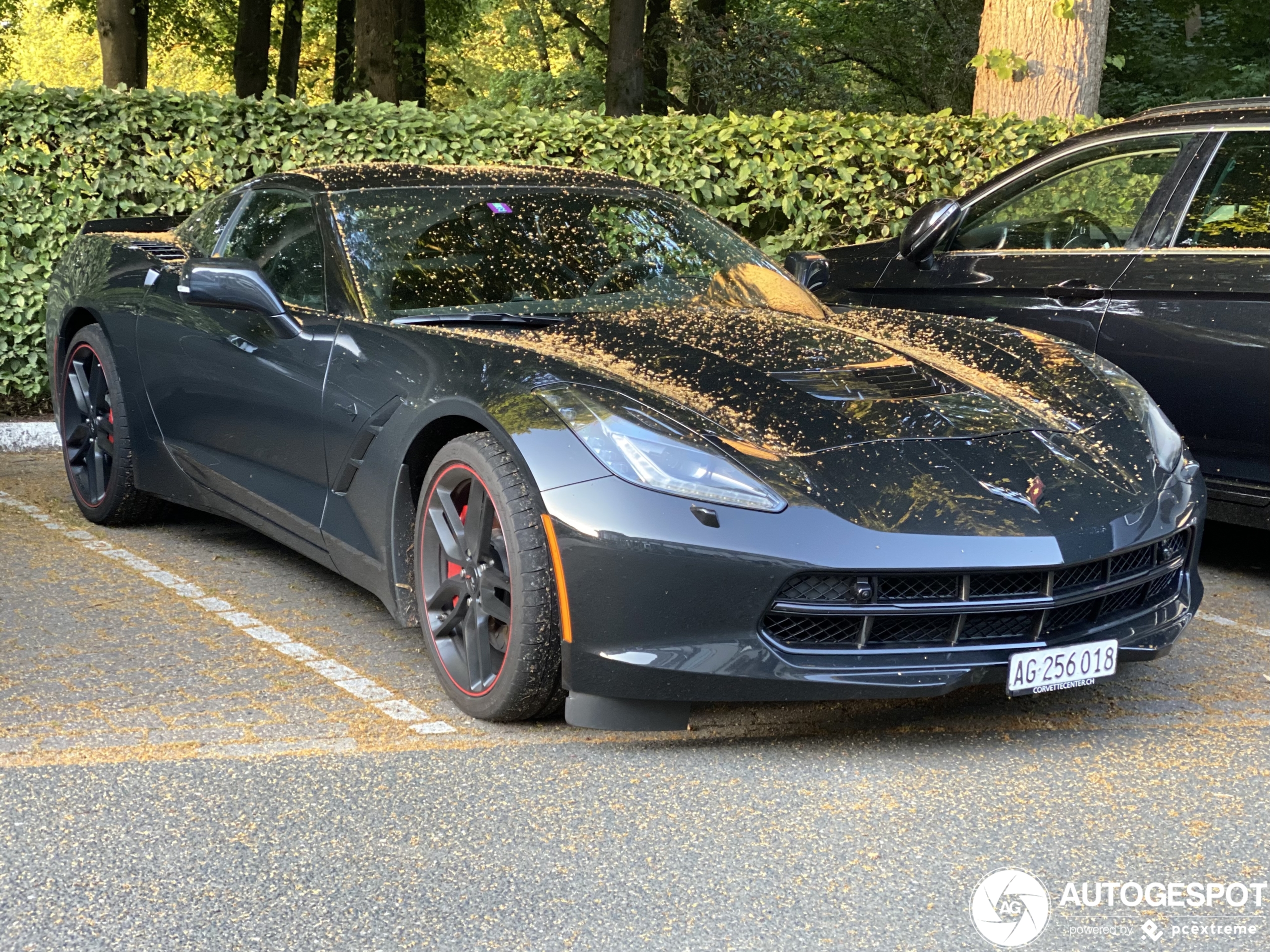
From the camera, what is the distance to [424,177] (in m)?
→ 4.99

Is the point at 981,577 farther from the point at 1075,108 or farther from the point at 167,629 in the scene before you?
the point at 1075,108

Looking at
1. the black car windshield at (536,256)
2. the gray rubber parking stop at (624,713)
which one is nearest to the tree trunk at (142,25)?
the black car windshield at (536,256)

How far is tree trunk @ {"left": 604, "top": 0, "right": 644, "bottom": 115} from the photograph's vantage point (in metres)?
16.9

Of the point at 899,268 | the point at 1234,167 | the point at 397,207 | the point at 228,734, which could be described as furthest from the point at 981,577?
the point at 899,268

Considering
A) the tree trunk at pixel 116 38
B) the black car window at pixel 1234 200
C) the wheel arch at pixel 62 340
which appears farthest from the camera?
the tree trunk at pixel 116 38

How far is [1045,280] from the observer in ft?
19.4

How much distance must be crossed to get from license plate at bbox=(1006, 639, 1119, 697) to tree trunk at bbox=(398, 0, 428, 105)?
1490cm

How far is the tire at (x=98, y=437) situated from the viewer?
5.75 meters

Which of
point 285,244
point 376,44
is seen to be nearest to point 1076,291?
point 285,244

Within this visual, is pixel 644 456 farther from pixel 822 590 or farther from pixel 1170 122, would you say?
pixel 1170 122

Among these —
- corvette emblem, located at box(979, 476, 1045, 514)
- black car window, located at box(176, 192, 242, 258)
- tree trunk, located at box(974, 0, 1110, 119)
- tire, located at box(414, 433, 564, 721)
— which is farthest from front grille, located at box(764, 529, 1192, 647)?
tree trunk, located at box(974, 0, 1110, 119)

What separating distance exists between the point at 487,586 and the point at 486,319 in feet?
3.00

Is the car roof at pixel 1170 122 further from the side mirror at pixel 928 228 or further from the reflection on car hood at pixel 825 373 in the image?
→ the reflection on car hood at pixel 825 373

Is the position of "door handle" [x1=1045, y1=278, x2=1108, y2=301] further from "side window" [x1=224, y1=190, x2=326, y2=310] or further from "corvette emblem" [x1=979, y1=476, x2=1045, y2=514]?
"side window" [x1=224, y1=190, x2=326, y2=310]
